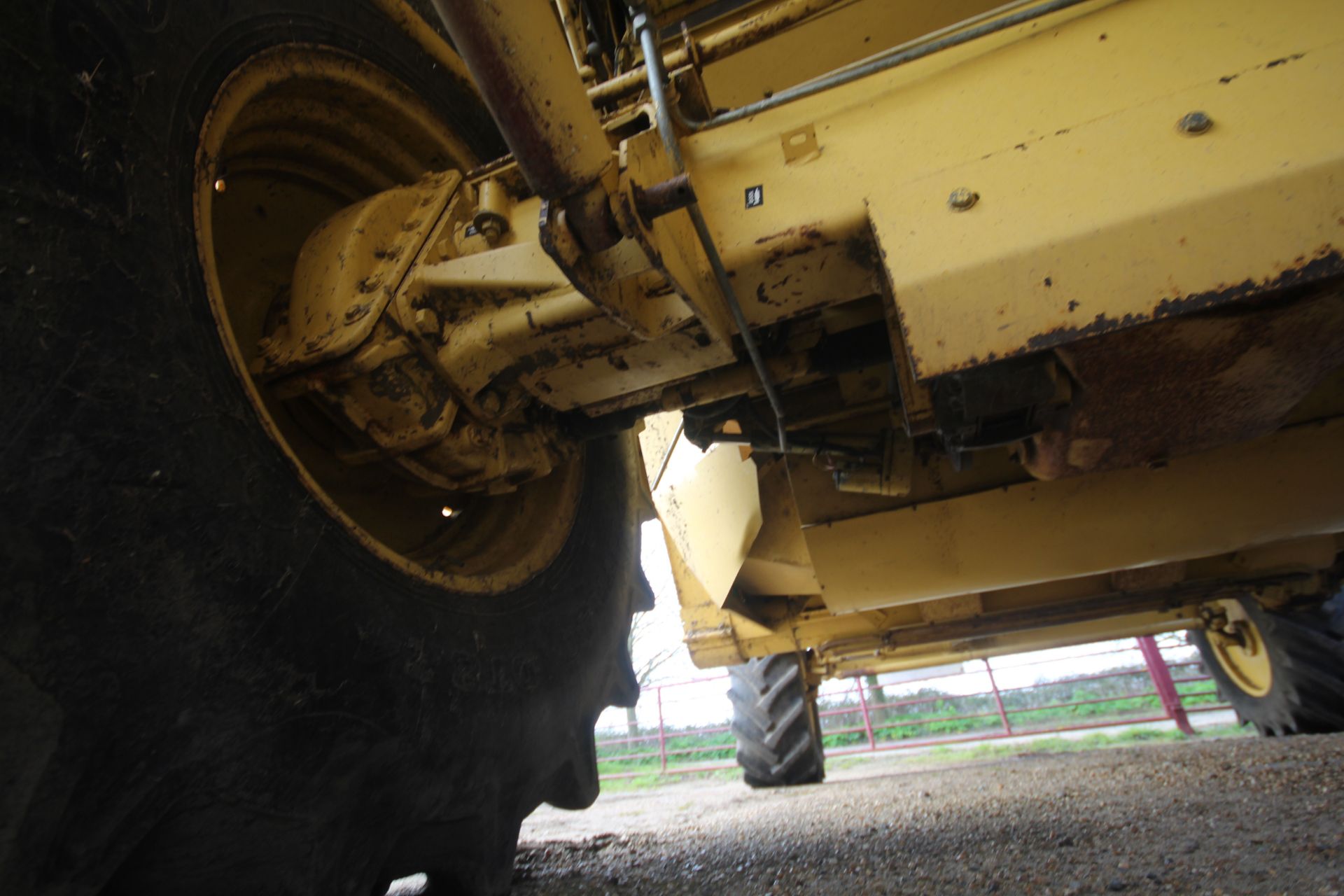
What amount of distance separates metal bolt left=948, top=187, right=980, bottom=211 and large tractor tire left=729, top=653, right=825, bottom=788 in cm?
323

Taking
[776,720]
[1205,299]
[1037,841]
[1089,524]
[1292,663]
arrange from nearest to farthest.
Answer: [1205,299] → [1037,841] → [1089,524] → [1292,663] → [776,720]

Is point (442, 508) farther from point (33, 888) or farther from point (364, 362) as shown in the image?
point (33, 888)

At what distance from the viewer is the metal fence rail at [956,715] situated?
7287 millimetres

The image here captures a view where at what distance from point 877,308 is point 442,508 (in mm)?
1048

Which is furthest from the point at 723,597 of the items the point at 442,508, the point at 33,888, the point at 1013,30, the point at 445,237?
the point at 33,888

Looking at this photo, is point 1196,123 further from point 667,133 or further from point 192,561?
A: point 192,561

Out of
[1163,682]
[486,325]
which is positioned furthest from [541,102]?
[1163,682]

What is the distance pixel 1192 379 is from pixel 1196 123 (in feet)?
1.25

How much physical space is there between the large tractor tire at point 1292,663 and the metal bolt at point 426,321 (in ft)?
13.0

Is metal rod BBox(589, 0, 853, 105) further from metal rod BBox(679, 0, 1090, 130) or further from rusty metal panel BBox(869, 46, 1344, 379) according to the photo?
rusty metal panel BBox(869, 46, 1344, 379)

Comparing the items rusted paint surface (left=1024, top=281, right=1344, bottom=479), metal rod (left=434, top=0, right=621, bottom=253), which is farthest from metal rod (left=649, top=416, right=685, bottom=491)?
metal rod (left=434, top=0, right=621, bottom=253)

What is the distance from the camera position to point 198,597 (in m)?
0.74

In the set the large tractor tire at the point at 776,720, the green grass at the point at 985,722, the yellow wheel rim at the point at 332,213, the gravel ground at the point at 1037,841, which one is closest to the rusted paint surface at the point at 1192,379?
the gravel ground at the point at 1037,841

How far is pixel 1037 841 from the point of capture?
1.60 meters
